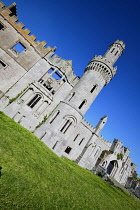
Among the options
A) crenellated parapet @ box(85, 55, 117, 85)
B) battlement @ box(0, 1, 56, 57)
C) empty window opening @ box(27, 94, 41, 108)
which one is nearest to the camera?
empty window opening @ box(27, 94, 41, 108)

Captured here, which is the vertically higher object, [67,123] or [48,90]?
[48,90]

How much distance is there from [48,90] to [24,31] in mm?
9642

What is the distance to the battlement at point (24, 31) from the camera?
19.3m

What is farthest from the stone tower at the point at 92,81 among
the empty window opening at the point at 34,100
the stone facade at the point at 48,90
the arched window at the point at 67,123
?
the empty window opening at the point at 34,100

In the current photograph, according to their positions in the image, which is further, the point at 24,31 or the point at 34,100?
the point at 24,31

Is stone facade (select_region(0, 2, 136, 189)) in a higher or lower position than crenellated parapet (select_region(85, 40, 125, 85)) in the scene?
lower

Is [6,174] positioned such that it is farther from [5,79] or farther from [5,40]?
[5,40]

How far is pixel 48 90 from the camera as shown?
19359 millimetres

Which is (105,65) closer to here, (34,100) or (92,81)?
(92,81)

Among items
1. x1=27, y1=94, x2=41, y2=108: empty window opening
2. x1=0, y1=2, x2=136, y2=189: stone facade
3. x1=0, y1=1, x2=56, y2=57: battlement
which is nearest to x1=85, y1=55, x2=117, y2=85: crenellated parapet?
x1=0, y1=2, x2=136, y2=189: stone facade

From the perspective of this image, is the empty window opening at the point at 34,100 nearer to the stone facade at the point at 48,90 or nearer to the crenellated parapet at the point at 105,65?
the stone facade at the point at 48,90

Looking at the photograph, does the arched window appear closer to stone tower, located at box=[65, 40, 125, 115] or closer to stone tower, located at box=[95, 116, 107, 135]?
stone tower, located at box=[65, 40, 125, 115]

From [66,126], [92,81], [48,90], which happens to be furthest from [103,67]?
[66,126]

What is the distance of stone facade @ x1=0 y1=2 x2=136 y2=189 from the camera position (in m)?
16.8
